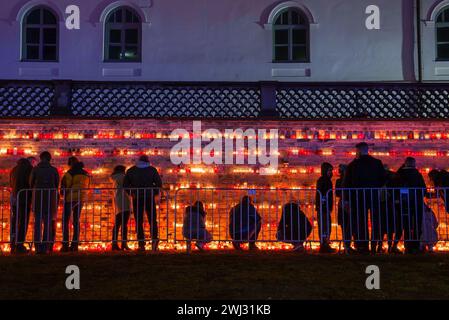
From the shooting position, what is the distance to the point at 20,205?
470 inches

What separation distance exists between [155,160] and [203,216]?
3.61 metres

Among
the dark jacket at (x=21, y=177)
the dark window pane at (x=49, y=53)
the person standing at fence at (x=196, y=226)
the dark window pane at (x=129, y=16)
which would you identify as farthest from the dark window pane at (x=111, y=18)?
the person standing at fence at (x=196, y=226)

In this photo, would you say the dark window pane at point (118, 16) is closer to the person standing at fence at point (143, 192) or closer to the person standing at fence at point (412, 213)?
the person standing at fence at point (143, 192)

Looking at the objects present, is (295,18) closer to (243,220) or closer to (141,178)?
(243,220)

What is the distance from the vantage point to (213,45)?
18219 millimetres

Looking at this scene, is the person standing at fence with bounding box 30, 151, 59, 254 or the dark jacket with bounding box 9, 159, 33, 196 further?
the dark jacket with bounding box 9, 159, 33, 196

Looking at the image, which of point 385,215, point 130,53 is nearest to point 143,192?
point 385,215

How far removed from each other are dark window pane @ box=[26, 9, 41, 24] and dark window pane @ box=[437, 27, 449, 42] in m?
11.6

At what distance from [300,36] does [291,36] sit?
0.89 ft

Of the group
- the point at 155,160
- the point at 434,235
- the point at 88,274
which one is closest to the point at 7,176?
the point at 155,160

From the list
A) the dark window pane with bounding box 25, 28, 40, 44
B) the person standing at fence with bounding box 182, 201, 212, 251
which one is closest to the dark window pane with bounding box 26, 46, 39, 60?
the dark window pane with bounding box 25, 28, 40, 44

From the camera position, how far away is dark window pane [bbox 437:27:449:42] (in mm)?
18406

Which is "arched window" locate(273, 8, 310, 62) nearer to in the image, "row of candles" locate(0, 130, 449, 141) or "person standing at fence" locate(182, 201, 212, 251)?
"row of candles" locate(0, 130, 449, 141)

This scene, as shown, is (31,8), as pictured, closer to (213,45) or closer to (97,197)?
(213,45)
